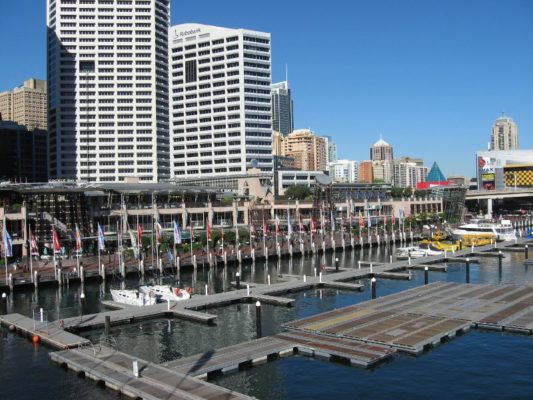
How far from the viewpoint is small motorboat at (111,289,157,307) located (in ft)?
213

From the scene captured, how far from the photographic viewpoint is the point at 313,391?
3788 centimetres

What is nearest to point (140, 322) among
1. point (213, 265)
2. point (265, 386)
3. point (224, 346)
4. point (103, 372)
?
point (224, 346)

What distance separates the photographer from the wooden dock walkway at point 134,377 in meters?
34.2

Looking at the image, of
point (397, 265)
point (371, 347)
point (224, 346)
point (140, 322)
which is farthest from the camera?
point (397, 265)

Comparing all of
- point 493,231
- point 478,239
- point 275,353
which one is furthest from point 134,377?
point 493,231

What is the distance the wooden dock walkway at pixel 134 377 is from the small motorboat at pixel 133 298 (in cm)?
1933

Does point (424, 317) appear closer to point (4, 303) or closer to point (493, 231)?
point (4, 303)

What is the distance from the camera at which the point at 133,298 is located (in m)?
66.1

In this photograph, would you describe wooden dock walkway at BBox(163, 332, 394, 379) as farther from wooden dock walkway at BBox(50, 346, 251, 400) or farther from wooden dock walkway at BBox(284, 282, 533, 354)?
wooden dock walkway at BBox(50, 346, 251, 400)

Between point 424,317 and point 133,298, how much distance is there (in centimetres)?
3175

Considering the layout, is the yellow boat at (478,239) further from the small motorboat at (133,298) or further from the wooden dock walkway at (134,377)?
the wooden dock walkway at (134,377)

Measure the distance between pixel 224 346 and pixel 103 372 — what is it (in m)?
11.8

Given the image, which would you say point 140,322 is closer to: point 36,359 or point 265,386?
point 36,359

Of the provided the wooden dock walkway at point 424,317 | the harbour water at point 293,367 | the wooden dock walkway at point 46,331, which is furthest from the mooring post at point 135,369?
the wooden dock walkway at point 424,317
